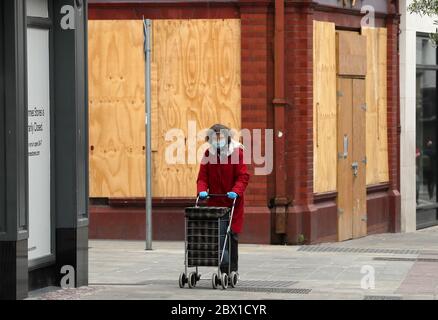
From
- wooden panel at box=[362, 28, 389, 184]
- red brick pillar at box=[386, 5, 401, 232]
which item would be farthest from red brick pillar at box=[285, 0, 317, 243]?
red brick pillar at box=[386, 5, 401, 232]

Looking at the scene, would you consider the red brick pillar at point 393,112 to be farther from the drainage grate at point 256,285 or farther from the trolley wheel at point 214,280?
the trolley wheel at point 214,280

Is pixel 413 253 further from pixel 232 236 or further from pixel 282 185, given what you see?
pixel 232 236

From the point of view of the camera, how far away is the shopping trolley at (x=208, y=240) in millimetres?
13625

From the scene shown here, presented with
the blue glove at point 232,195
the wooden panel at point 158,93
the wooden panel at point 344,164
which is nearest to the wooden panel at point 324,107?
the wooden panel at point 344,164

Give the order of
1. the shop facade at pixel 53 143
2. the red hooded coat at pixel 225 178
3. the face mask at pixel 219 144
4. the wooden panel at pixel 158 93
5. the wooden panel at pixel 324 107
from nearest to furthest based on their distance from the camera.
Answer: the shop facade at pixel 53 143 → the face mask at pixel 219 144 → the red hooded coat at pixel 225 178 → the wooden panel at pixel 158 93 → the wooden panel at pixel 324 107

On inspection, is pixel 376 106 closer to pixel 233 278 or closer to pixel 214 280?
pixel 233 278

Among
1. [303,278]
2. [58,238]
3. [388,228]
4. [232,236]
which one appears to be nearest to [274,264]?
[303,278]

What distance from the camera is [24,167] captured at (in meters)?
12.4

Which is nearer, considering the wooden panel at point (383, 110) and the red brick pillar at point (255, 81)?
the red brick pillar at point (255, 81)

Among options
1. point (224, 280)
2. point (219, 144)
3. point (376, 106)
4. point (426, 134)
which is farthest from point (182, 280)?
point (426, 134)

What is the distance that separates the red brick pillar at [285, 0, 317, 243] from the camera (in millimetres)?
19328

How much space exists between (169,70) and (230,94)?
3.29 feet

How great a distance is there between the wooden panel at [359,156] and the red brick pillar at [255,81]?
8.80 feet

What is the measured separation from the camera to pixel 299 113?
19438 mm
